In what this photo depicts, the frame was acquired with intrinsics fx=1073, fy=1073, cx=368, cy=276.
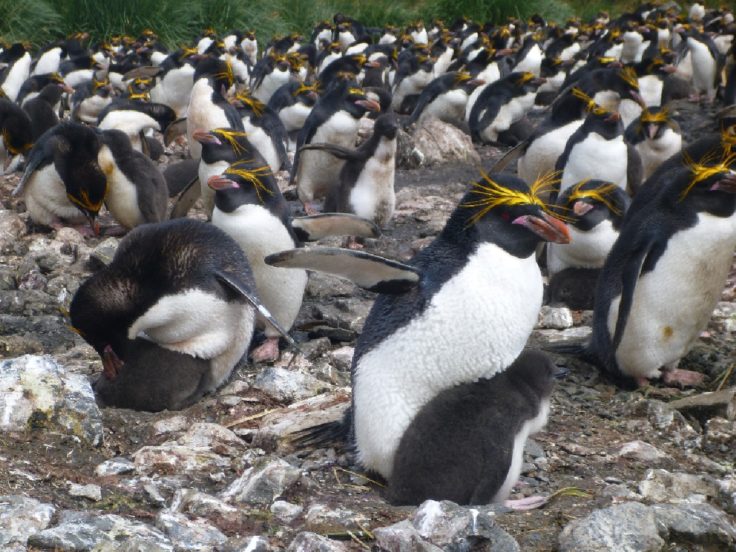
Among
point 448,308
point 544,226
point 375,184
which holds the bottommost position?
point 375,184

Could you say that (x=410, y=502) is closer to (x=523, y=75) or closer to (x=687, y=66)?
(x=523, y=75)

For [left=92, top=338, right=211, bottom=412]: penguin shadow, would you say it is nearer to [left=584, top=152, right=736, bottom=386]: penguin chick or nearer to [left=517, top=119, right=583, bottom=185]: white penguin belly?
[left=584, top=152, right=736, bottom=386]: penguin chick

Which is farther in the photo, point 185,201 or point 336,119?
point 336,119

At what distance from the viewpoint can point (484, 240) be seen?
3582 mm

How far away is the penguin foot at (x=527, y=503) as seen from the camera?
3368mm

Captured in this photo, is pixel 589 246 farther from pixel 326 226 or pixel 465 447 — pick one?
pixel 465 447

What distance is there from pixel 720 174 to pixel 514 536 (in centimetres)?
227

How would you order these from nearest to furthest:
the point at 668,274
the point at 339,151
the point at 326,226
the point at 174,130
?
1. the point at 668,274
2. the point at 326,226
3. the point at 339,151
4. the point at 174,130

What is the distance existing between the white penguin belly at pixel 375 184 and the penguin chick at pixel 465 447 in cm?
463

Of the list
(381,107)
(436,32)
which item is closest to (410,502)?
(381,107)

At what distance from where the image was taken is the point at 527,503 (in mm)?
3408

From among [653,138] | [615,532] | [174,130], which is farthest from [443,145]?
[615,532]

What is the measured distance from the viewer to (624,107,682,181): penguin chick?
891 centimetres

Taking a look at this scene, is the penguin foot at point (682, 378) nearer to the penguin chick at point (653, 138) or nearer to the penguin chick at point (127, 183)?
the penguin chick at point (127, 183)
